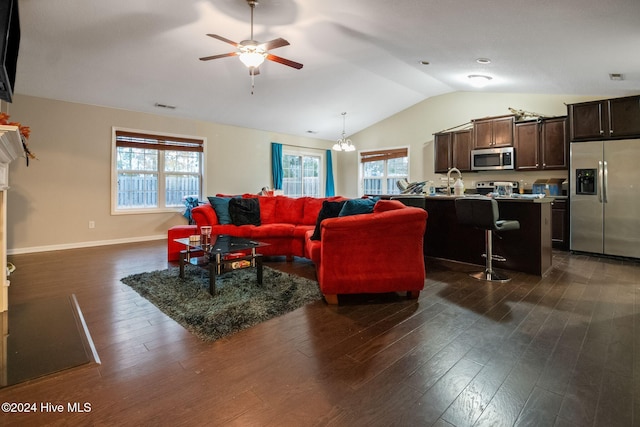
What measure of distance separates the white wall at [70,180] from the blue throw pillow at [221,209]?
214 cm

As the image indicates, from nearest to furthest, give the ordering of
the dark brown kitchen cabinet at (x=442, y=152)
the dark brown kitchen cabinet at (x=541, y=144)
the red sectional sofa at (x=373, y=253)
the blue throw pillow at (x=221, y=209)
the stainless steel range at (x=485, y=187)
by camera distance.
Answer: the red sectional sofa at (x=373, y=253) → the blue throw pillow at (x=221, y=209) → the dark brown kitchen cabinet at (x=541, y=144) → the stainless steel range at (x=485, y=187) → the dark brown kitchen cabinet at (x=442, y=152)

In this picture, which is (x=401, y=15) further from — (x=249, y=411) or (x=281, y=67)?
(x=249, y=411)

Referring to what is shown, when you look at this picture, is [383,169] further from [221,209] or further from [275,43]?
[275,43]

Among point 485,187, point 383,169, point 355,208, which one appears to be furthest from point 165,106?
point 485,187

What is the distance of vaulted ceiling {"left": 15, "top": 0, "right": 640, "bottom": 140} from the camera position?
9.32ft

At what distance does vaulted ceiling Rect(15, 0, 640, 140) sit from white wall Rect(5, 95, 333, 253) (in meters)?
0.28

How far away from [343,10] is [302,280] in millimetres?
2908

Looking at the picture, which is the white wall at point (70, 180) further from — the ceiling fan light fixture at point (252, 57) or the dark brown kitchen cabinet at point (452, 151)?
the dark brown kitchen cabinet at point (452, 151)

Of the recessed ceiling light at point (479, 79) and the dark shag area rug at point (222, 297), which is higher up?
the recessed ceiling light at point (479, 79)

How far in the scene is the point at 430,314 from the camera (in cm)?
245

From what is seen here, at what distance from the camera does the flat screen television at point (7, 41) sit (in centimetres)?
204

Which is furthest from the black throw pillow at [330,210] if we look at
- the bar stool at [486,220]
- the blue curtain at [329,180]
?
the blue curtain at [329,180]

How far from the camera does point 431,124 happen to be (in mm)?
7086

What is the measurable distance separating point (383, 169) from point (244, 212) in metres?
4.70
